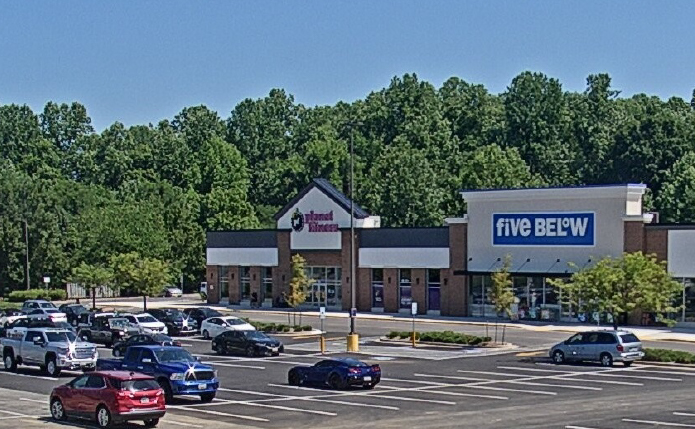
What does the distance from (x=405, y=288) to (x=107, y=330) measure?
26497 mm

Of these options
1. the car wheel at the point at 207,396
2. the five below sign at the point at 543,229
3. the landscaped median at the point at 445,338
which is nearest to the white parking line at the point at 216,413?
the car wheel at the point at 207,396

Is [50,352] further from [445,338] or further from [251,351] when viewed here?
[445,338]

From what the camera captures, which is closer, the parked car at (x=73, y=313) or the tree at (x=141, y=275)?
the parked car at (x=73, y=313)

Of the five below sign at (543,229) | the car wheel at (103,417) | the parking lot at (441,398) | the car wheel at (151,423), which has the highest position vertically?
the five below sign at (543,229)

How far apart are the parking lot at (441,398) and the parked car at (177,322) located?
16.3m

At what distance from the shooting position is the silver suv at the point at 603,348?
147ft

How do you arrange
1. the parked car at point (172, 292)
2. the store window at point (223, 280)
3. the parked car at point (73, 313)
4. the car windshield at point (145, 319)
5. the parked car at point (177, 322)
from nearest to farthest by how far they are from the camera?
the car windshield at point (145, 319), the parked car at point (177, 322), the parked car at point (73, 313), the store window at point (223, 280), the parked car at point (172, 292)

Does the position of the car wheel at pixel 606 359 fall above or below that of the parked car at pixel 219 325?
below

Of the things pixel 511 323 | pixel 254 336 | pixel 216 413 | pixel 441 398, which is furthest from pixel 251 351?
pixel 511 323

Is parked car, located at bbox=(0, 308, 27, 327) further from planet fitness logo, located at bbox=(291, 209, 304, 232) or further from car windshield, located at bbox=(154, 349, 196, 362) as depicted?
car windshield, located at bbox=(154, 349, 196, 362)

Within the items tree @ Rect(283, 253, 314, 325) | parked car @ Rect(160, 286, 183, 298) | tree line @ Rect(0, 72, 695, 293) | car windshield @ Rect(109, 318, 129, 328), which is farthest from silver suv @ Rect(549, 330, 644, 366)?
parked car @ Rect(160, 286, 183, 298)

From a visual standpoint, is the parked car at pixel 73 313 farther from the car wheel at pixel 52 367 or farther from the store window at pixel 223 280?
the car wheel at pixel 52 367

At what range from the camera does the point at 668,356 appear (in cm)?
4544

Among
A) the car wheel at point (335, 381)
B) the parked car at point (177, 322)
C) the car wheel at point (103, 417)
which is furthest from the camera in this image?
the parked car at point (177, 322)
